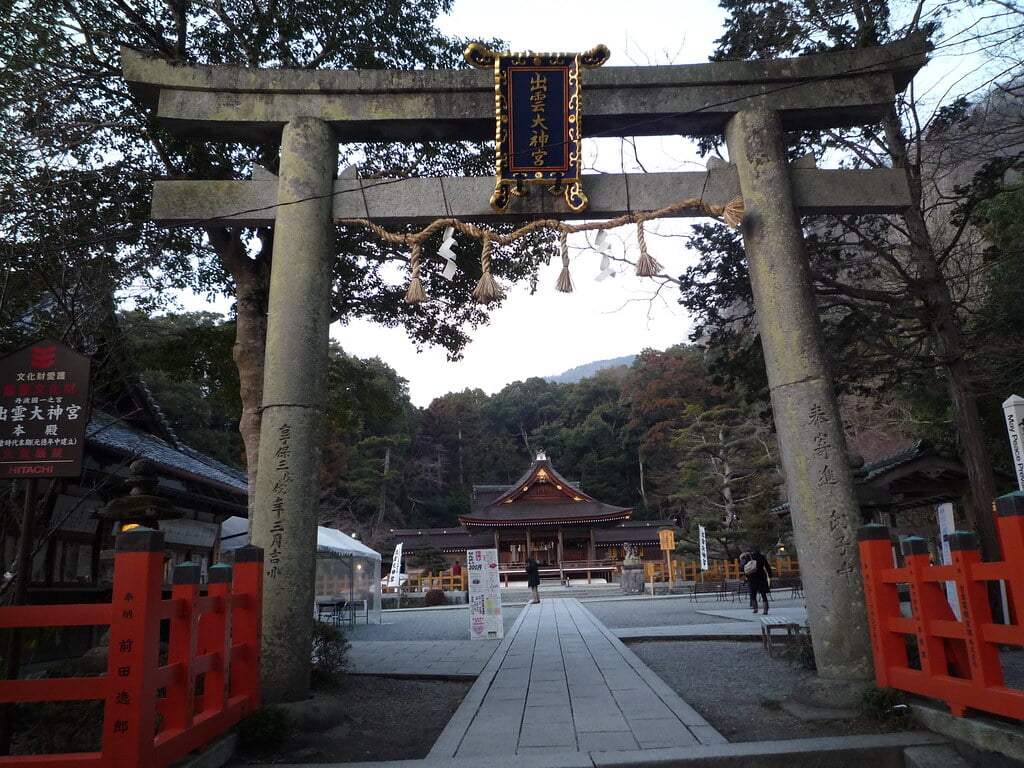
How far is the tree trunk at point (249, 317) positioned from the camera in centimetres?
779

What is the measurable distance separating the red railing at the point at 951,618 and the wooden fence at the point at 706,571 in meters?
19.8

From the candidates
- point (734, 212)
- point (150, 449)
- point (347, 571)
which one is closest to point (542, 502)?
point (347, 571)

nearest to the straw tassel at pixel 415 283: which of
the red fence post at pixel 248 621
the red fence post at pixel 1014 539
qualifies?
the red fence post at pixel 248 621

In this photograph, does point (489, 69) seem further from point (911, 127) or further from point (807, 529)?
point (911, 127)

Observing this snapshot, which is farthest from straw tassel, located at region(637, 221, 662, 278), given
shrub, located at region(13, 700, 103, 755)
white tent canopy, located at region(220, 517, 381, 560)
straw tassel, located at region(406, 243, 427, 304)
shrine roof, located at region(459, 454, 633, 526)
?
shrine roof, located at region(459, 454, 633, 526)

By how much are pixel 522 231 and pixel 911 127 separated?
6643 mm

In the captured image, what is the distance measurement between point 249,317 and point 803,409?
6.16 metres

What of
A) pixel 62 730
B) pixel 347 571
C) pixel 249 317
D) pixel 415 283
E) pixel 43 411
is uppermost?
pixel 249 317

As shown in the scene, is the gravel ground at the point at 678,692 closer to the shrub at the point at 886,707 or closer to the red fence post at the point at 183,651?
the shrub at the point at 886,707

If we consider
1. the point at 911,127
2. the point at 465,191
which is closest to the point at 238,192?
the point at 465,191

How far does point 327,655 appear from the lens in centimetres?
619

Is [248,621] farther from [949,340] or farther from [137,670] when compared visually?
[949,340]

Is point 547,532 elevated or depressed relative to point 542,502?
depressed

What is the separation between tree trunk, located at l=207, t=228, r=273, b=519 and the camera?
25.5 ft
